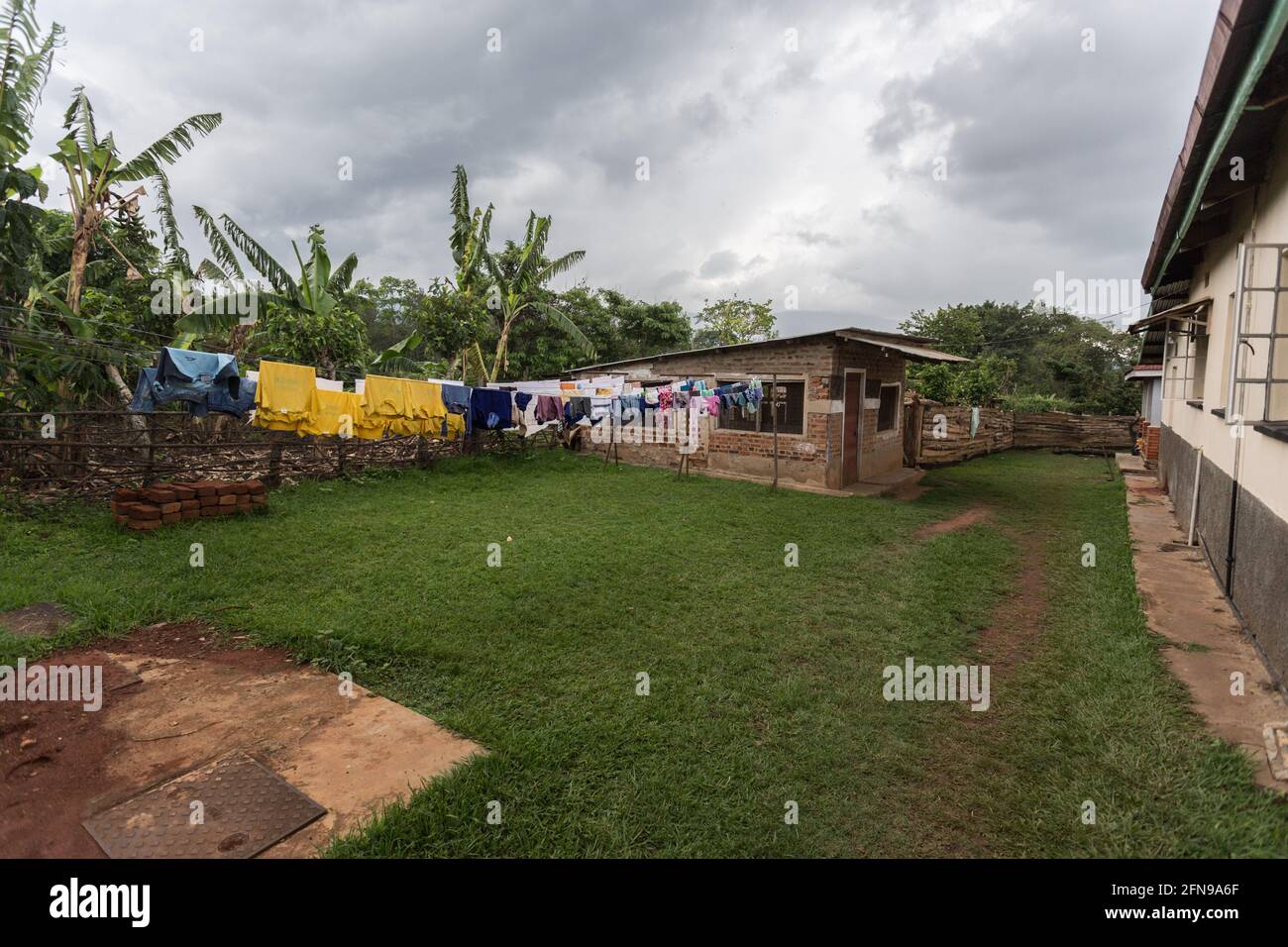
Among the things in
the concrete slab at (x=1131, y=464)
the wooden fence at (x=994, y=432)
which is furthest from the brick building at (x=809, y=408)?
the concrete slab at (x=1131, y=464)

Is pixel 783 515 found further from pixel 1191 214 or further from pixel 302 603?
pixel 302 603

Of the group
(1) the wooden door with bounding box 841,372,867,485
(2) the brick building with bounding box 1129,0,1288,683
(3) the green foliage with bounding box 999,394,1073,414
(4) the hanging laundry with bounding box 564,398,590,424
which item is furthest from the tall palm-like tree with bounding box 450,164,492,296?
(3) the green foliage with bounding box 999,394,1073,414

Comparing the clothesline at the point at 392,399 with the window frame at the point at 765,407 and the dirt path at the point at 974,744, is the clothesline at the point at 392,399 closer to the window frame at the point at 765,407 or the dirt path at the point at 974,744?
the window frame at the point at 765,407

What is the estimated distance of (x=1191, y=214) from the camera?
493 centimetres

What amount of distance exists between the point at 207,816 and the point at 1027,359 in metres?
39.8

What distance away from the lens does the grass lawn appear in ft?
9.24

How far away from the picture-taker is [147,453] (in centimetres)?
909

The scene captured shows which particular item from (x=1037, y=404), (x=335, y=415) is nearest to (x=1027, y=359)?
(x=1037, y=404)

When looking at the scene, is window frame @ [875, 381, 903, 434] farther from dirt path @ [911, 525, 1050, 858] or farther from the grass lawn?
dirt path @ [911, 525, 1050, 858]

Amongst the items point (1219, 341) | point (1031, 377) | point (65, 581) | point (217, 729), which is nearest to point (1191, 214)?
point (1219, 341)

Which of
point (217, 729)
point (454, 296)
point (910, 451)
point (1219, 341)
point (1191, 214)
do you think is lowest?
point (217, 729)

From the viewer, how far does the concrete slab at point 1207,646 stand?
3.28 metres

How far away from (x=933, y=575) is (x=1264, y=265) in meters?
3.58

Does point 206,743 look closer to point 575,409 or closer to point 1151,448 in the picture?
point 575,409
